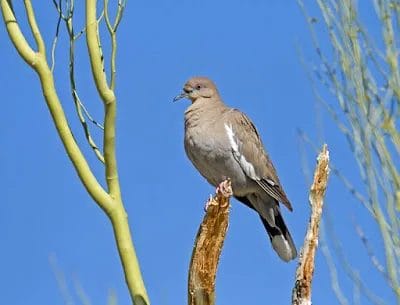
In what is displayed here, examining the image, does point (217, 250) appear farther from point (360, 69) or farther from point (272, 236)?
point (272, 236)

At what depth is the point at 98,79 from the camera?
2.42m

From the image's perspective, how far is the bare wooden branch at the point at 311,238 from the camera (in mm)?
2641

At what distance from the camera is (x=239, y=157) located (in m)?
4.88

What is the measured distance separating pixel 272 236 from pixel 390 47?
7.00ft

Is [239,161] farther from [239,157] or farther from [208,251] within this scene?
[208,251]

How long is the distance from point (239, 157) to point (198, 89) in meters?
0.78

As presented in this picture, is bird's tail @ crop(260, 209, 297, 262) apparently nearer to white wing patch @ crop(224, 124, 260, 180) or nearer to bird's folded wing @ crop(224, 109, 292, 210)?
bird's folded wing @ crop(224, 109, 292, 210)

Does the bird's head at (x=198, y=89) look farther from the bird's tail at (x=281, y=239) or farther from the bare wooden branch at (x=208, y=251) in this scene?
the bare wooden branch at (x=208, y=251)

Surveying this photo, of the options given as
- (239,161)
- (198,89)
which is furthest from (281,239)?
(198,89)

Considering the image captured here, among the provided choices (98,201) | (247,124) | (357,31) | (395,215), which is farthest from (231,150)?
(98,201)

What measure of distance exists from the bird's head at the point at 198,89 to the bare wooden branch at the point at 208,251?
109 inches

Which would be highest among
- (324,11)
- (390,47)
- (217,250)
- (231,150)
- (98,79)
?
(231,150)

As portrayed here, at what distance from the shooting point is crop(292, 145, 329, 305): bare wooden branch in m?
2.64

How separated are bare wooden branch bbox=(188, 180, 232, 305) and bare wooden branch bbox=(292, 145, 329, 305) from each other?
288mm
